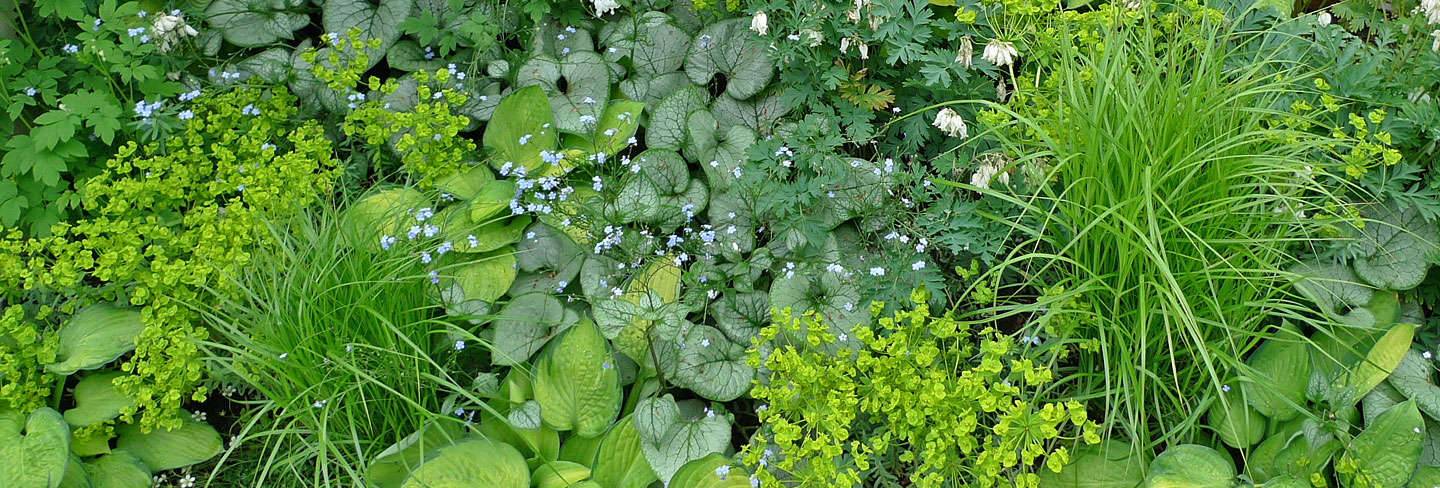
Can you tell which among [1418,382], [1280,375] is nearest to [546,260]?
[1280,375]

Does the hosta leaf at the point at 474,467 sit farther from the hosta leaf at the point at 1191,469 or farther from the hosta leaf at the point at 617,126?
the hosta leaf at the point at 1191,469

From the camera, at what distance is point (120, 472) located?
2412mm

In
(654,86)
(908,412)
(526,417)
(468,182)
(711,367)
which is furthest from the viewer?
(654,86)

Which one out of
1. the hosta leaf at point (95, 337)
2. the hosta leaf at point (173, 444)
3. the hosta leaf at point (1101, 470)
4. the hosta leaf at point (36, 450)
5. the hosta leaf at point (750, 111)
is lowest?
the hosta leaf at point (173, 444)

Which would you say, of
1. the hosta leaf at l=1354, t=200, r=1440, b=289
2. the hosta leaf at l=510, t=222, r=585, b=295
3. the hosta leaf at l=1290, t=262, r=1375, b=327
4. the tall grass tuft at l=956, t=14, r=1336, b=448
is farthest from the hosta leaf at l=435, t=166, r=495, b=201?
the hosta leaf at l=1354, t=200, r=1440, b=289

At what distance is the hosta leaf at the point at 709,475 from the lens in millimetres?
2186

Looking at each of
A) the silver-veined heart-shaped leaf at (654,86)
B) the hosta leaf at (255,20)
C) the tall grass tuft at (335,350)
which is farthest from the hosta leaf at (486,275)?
the hosta leaf at (255,20)

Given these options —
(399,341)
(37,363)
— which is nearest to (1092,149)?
(399,341)

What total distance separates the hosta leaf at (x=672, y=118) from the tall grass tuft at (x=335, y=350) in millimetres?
754

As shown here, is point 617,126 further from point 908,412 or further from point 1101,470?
point 1101,470

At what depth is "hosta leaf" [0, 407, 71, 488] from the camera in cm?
226

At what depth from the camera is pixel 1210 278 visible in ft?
6.64

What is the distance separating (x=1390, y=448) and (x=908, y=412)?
969mm

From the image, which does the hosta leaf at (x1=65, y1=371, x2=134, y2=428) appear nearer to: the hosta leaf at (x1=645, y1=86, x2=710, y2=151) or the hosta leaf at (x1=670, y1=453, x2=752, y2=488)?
the hosta leaf at (x1=670, y1=453, x2=752, y2=488)
